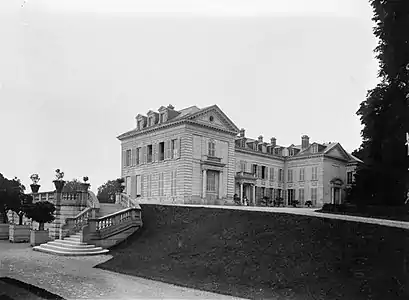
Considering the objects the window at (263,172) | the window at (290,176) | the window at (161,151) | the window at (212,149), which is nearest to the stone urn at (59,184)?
the window at (161,151)

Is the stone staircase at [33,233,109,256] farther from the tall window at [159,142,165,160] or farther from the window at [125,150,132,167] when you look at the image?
the window at [125,150,132,167]

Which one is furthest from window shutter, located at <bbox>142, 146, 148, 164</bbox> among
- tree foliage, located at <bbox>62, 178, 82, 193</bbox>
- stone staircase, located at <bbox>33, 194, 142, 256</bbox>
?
stone staircase, located at <bbox>33, 194, 142, 256</bbox>

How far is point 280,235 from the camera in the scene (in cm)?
1098

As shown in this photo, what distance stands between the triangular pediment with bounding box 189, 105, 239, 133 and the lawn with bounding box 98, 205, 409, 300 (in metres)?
13.1

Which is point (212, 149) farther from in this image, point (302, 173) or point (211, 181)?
point (302, 173)

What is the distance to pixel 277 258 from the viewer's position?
31.4ft

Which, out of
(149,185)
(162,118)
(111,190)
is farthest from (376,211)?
(111,190)

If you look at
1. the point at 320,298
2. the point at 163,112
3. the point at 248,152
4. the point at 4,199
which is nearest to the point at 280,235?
the point at 320,298

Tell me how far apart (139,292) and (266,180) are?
Answer: 28780 millimetres

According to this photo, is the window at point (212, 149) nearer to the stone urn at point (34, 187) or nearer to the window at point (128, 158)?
the window at point (128, 158)

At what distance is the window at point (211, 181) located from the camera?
28.4m

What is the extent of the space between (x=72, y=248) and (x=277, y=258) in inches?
312

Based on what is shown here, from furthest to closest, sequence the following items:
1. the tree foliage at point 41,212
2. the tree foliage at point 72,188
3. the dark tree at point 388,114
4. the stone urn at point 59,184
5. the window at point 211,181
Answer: the window at point 211,181, the tree foliage at point 72,188, the stone urn at point 59,184, the tree foliage at point 41,212, the dark tree at point 388,114

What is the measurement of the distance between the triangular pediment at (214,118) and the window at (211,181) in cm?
318
